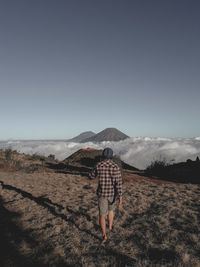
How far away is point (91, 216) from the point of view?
5.57 metres

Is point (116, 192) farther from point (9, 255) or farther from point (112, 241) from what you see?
point (9, 255)

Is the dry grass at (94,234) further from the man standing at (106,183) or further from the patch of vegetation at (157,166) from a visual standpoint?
the patch of vegetation at (157,166)

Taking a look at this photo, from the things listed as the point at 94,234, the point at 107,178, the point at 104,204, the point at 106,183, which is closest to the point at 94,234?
the point at 94,234

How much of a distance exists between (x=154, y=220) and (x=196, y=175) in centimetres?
1123

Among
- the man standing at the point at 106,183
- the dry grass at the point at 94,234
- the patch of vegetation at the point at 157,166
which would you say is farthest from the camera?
the patch of vegetation at the point at 157,166

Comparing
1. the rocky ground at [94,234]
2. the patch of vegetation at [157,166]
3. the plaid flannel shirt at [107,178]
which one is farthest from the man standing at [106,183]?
the patch of vegetation at [157,166]

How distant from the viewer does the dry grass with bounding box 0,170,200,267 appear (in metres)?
3.37

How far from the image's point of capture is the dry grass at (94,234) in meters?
3.37

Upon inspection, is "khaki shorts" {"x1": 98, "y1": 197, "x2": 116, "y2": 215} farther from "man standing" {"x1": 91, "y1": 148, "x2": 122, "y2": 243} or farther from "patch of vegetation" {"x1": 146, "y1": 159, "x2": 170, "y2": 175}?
"patch of vegetation" {"x1": 146, "y1": 159, "x2": 170, "y2": 175}

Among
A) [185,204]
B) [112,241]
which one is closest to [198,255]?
[112,241]

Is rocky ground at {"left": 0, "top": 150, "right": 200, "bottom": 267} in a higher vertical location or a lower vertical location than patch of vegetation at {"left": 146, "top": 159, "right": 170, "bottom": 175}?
higher

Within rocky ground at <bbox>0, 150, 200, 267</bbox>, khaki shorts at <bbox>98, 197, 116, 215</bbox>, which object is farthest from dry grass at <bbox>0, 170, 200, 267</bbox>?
khaki shorts at <bbox>98, 197, 116, 215</bbox>

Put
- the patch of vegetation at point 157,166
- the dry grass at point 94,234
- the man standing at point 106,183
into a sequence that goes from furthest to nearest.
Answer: the patch of vegetation at point 157,166, the man standing at point 106,183, the dry grass at point 94,234

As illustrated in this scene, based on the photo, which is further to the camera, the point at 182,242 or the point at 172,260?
the point at 182,242
